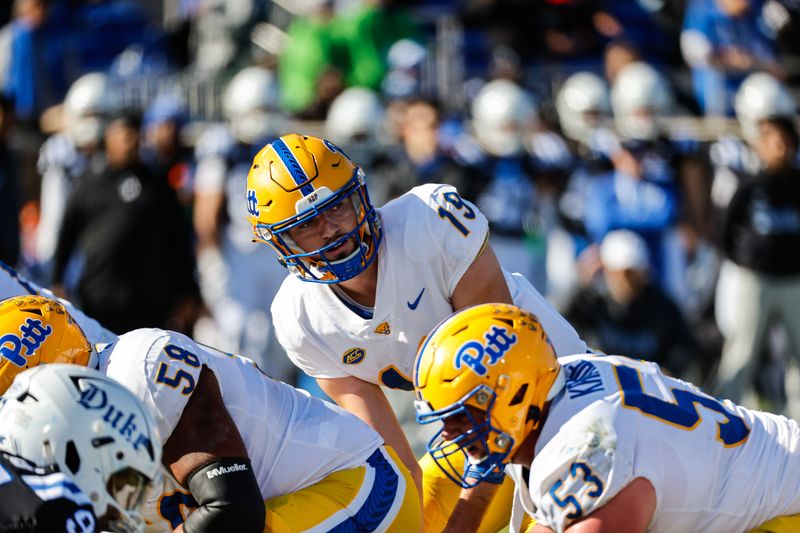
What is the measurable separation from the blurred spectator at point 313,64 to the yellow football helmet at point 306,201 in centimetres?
624

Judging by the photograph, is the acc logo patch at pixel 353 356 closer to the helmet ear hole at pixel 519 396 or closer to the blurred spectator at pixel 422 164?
the helmet ear hole at pixel 519 396

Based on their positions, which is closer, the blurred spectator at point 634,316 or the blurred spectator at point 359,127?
the blurred spectator at point 634,316

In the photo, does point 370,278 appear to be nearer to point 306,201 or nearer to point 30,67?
point 306,201

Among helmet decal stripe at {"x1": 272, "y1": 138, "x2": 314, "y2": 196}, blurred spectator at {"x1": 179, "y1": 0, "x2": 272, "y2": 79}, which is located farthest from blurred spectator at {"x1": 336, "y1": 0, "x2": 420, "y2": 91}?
helmet decal stripe at {"x1": 272, "y1": 138, "x2": 314, "y2": 196}

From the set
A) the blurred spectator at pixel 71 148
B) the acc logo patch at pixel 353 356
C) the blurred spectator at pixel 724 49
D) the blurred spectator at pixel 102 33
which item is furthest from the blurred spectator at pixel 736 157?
the blurred spectator at pixel 102 33

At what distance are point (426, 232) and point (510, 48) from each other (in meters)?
7.36

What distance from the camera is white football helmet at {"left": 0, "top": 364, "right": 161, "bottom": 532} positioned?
3.23m

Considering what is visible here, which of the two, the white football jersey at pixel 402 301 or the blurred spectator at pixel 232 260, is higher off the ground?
the white football jersey at pixel 402 301

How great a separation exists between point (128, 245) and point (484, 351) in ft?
18.3

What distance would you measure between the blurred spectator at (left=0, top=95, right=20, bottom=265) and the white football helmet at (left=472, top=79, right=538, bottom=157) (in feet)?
10.9

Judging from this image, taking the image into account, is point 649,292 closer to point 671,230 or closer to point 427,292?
point 671,230

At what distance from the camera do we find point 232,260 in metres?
9.80

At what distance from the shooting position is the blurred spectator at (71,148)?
→ 1010 centimetres

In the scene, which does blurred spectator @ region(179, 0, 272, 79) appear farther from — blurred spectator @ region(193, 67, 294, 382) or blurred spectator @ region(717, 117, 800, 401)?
blurred spectator @ region(717, 117, 800, 401)
